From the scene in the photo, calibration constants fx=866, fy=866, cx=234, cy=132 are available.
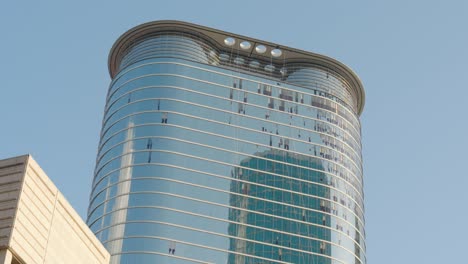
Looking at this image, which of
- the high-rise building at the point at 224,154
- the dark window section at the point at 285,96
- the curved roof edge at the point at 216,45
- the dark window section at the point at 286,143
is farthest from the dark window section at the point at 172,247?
the curved roof edge at the point at 216,45

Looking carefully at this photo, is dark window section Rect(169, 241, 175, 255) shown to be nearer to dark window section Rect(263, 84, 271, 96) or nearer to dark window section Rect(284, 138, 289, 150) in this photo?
dark window section Rect(284, 138, 289, 150)

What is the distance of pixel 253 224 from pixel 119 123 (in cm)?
3106

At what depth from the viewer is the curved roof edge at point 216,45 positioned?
171875mm

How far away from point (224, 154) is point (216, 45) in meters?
27.8

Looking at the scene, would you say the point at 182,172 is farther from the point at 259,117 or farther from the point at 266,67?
the point at 266,67

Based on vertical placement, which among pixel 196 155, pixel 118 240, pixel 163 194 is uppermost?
pixel 196 155

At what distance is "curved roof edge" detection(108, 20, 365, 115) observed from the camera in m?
172

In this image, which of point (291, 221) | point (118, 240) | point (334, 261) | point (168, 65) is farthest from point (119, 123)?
point (334, 261)

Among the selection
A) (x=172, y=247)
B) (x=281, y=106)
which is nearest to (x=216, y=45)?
(x=281, y=106)

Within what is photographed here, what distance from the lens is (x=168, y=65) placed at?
543 feet

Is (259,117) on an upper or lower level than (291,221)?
upper

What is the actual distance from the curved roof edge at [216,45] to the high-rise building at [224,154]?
23cm

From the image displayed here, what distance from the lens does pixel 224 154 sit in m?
161

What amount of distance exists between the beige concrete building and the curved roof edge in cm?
11102
